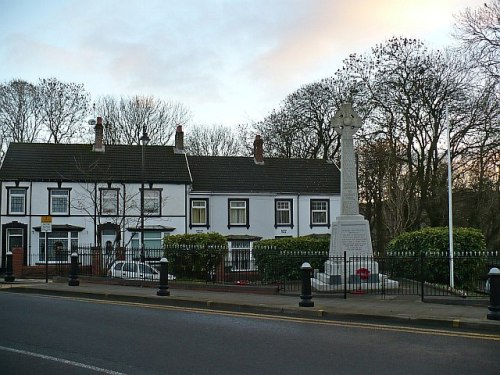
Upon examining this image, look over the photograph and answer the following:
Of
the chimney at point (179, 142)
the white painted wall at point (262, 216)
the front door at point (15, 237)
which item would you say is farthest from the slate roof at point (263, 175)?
the front door at point (15, 237)

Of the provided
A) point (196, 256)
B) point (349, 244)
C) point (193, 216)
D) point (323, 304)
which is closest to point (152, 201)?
point (193, 216)

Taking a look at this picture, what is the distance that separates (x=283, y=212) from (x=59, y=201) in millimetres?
16133

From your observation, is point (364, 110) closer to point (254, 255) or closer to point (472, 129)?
point (472, 129)

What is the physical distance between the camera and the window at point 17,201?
4075 centimetres

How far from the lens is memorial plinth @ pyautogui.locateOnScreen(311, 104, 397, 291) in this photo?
62.7ft

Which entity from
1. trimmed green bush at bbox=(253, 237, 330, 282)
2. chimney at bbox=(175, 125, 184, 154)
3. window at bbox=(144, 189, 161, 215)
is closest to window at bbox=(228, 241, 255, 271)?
trimmed green bush at bbox=(253, 237, 330, 282)

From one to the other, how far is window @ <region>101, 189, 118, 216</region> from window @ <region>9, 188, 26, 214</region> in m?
5.23

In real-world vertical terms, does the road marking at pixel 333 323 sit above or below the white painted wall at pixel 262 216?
below

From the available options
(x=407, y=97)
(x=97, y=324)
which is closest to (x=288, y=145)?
(x=407, y=97)

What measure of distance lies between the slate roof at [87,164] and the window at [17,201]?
38.3 inches

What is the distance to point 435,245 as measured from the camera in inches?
877

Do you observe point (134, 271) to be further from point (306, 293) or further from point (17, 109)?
point (17, 109)

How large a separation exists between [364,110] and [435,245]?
72.8 feet

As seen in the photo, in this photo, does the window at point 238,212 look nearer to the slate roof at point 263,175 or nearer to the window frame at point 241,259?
the slate roof at point 263,175
